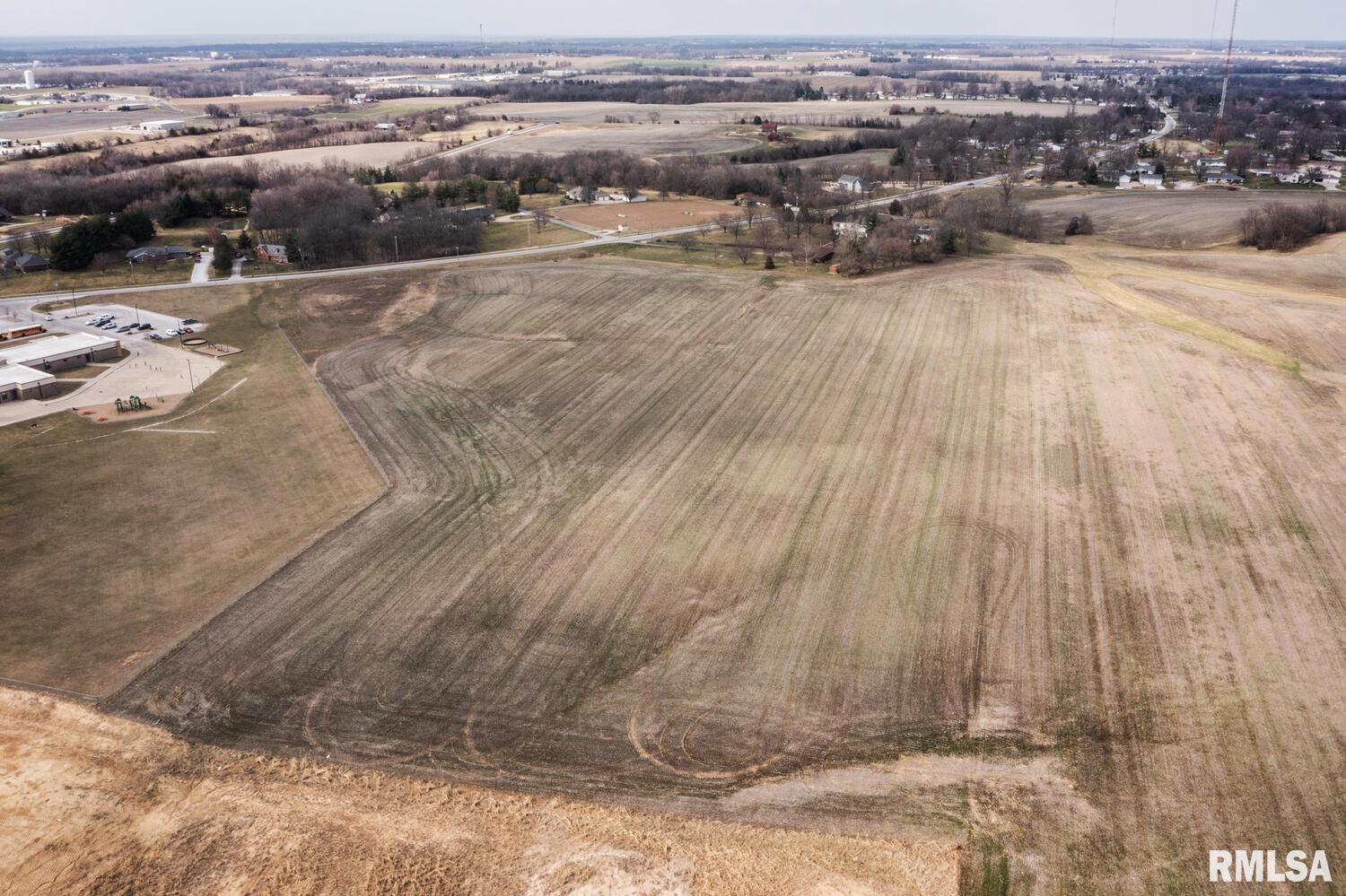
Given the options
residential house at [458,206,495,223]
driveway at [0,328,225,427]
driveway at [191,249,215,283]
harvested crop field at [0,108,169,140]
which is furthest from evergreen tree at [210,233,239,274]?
harvested crop field at [0,108,169,140]

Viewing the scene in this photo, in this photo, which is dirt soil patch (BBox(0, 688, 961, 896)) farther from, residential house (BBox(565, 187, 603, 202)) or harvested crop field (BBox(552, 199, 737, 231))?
residential house (BBox(565, 187, 603, 202))

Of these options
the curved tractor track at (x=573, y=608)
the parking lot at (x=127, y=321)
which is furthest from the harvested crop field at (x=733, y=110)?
the curved tractor track at (x=573, y=608)

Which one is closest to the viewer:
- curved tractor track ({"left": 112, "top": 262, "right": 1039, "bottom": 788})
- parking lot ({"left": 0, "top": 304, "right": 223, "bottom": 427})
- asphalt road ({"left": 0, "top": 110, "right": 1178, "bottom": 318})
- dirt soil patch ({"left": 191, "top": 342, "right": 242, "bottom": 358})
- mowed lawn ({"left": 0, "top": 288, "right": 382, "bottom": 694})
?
curved tractor track ({"left": 112, "top": 262, "right": 1039, "bottom": 788})

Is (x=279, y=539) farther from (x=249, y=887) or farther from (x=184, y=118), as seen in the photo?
(x=184, y=118)

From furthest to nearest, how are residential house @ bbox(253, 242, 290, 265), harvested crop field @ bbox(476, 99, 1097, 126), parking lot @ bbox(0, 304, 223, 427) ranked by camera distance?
harvested crop field @ bbox(476, 99, 1097, 126) → residential house @ bbox(253, 242, 290, 265) → parking lot @ bbox(0, 304, 223, 427)

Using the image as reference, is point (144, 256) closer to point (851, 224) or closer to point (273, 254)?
point (273, 254)

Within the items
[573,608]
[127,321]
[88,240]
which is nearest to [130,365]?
[127,321]

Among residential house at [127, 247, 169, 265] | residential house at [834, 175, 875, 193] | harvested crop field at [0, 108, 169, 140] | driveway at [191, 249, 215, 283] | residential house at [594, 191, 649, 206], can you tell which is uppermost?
harvested crop field at [0, 108, 169, 140]

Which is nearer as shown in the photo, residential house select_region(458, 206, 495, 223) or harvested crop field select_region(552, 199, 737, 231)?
residential house select_region(458, 206, 495, 223)
